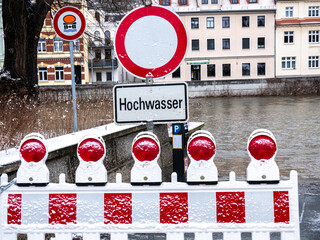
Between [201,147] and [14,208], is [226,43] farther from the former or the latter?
[14,208]

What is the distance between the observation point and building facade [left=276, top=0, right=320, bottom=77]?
52500 millimetres

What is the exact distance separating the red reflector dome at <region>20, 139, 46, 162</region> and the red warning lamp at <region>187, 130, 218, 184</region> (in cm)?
88

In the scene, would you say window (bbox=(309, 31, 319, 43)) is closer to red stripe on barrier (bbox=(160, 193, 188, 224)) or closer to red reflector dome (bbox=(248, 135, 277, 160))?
red reflector dome (bbox=(248, 135, 277, 160))

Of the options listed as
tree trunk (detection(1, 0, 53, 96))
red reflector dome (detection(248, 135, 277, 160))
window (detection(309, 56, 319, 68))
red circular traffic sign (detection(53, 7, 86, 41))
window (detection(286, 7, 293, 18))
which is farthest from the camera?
window (detection(309, 56, 319, 68))

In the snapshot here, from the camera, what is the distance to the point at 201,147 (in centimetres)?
249

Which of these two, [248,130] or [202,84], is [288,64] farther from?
[248,130]

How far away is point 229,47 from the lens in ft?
176

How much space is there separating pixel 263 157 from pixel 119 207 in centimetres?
89

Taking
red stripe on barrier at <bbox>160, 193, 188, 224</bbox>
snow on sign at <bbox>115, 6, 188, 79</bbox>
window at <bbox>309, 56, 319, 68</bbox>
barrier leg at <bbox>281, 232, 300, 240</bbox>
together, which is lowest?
barrier leg at <bbox>281, 232, 300, 240</bbox>

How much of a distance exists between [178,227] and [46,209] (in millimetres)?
804

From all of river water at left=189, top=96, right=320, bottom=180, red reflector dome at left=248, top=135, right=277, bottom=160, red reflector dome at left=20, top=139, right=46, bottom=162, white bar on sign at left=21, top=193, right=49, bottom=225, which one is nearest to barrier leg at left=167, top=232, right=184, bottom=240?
red reflector dome at left=248, top=135, right=277, bottom=160

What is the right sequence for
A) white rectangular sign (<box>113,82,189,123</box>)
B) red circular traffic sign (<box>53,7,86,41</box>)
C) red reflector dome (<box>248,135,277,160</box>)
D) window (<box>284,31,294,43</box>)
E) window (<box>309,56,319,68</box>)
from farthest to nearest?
window (<box>309,56,319,68</box>) < window (<box>284,31,294,43</box>) < red circular traffic sign (<box>53,7,86,41</box>) < white rectangular sign (<box>113,82,189,123</box>) < red reflector dome (<box>248,135,277,160</box>)

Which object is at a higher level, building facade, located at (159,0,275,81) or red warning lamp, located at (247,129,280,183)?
building facade, located at (159,0,275,81)

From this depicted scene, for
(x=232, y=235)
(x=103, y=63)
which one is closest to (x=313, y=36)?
(x=103, y=63)
